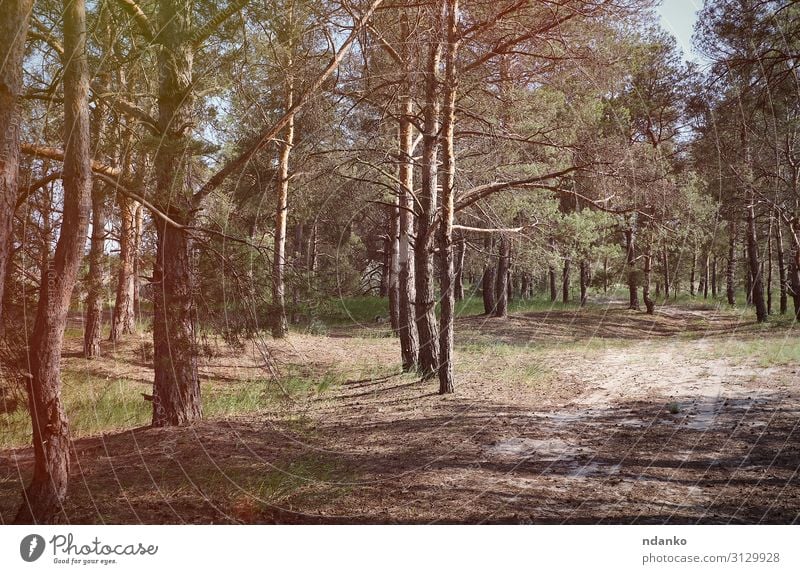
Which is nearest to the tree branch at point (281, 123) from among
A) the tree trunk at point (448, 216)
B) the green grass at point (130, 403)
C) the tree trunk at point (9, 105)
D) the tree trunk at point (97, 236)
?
the tree trunk at point (97, 236)

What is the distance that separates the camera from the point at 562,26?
833 centimetres

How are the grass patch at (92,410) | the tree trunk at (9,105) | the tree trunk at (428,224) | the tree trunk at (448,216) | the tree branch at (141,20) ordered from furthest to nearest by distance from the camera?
1. the tree trunk at (428,224)
2. the tree trunk at (448,216)
3. the grass patch at (92,410)
4. the tree branch at (141,20)
5. the tree trunk at (9,105)

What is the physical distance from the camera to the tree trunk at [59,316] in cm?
442

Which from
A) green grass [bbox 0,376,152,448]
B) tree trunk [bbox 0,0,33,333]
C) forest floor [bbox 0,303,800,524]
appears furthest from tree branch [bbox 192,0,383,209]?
green grass [bbox 0,376,152,448]

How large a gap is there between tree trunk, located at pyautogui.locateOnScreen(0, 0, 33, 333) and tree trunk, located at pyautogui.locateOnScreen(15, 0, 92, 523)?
0.39 metres

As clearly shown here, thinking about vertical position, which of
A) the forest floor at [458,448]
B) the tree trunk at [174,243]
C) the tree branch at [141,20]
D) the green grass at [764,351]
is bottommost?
the forest floor at [458,448]

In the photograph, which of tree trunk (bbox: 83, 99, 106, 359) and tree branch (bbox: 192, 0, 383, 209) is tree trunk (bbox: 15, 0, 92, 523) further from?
tree branch (bbox: 192, 0, 383, 209)

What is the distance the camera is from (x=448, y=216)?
8.88 m

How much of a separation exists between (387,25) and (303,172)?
3.53 meters

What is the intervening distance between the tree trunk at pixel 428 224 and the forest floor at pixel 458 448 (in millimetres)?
671

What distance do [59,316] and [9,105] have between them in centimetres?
152

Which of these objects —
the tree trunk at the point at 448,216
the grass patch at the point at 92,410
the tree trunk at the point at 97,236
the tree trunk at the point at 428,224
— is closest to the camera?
the tree trunk at the point at 97,236

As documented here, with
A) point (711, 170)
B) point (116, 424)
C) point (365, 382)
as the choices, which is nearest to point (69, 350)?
point (116, 424)

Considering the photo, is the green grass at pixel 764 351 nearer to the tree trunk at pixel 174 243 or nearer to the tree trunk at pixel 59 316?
the tree trunk at pixel 174 243
